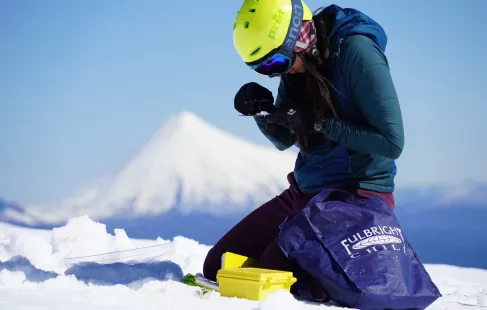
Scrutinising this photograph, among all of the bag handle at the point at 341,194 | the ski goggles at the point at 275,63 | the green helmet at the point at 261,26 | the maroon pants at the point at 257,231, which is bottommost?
the bag handle at the point at 341,194

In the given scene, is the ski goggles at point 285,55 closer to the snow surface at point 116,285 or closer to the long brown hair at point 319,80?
the long brown hair at point 319,80

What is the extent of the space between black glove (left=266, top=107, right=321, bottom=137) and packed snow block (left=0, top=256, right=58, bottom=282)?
143cm

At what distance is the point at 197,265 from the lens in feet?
12.4

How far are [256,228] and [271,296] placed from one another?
→ 3.19 feet

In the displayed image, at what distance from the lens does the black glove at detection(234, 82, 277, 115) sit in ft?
9.05

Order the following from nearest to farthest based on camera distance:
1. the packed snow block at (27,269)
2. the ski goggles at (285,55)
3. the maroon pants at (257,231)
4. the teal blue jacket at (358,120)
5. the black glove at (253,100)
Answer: the teal blue jacket at (358,120)
the ski goggles at (285,55)
the black glove at (253,100)
the maroon pants at (257,231)
the packed snow block at (27,269)

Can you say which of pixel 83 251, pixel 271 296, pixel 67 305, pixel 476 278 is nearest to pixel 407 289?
pixel 271 296

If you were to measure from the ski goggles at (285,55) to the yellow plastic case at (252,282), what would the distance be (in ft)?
2.76

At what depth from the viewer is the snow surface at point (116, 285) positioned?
6.96 ft

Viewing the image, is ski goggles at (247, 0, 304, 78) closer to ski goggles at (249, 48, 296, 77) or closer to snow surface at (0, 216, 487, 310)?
ski goggles at (249, 48, 296, 77)

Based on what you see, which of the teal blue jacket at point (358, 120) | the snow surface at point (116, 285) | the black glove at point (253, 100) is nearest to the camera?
the snow surface at point (116, 285)

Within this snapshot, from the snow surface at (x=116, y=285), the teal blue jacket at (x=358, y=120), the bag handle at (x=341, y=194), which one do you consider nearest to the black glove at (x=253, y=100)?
the teal blue jacket at (x=358, y=120)

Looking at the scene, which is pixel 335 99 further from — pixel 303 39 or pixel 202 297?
pixel 202 297

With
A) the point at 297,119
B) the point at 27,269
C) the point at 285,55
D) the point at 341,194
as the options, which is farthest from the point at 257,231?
the point at 27,269
